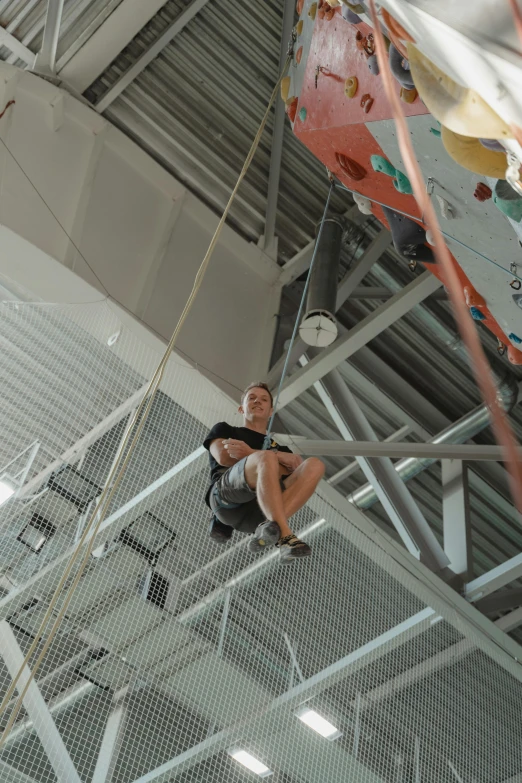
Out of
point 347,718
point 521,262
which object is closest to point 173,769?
point 347,718

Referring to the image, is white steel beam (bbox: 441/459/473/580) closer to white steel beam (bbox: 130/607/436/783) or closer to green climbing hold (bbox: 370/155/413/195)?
white steel beam (bbox: 130/607/436/783)

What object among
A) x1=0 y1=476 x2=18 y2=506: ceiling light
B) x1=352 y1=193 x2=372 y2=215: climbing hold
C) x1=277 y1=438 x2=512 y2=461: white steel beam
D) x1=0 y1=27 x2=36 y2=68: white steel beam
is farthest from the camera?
x1=0 y1=27 x2=36 y2=68: white steel beam

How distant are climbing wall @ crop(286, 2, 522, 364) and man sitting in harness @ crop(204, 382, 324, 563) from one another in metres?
1.19

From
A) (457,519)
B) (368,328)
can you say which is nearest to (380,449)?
(368,328)

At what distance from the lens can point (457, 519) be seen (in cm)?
805

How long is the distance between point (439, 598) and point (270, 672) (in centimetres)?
140

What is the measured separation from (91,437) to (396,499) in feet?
8.01

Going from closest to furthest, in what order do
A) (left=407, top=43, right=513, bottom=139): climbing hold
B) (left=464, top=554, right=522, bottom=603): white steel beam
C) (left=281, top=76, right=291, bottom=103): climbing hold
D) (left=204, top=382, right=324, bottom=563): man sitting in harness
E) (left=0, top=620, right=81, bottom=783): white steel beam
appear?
(left=407, top=43, right=513, bottom=139): climbing hold < (left=204, top=382, right=324, bottom=563): man sitting in harness < (left=281, top=76, right=291, bottom=103): climbing hold < (left=0, top=620, right=81, bottom=783): white steel beam < (left=464, top=554, right=522, bottom=603): white steel beam

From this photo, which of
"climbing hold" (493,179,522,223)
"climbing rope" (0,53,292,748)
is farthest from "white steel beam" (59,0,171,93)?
"climbing hold" (493,179,522,223)

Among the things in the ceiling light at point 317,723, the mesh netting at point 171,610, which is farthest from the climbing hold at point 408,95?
the ceiling light at point 317,723

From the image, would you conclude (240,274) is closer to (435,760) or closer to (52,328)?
(52,328)

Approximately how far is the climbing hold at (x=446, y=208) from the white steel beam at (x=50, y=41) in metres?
3.98

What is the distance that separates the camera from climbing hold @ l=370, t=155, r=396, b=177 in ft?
14.5

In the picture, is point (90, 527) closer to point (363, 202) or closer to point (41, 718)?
point (41, 718)
